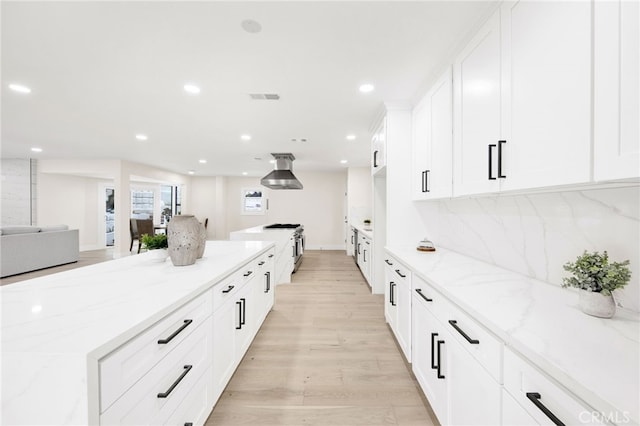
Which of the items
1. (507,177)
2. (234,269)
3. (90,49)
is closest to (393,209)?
(507,177)

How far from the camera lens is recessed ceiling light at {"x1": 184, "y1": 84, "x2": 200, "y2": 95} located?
2.57 m

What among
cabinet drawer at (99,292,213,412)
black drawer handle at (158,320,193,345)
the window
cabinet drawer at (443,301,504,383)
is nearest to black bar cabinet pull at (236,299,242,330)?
cabinet drawer at (99,292,213,412)

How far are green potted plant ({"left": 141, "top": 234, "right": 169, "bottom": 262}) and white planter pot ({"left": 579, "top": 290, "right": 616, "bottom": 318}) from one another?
2.19 m

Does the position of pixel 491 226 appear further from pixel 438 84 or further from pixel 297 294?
pixel 297 294

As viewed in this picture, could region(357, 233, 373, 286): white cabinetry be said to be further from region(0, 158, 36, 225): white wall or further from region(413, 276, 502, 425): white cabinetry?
region(0, 158, 36, 225): white wall

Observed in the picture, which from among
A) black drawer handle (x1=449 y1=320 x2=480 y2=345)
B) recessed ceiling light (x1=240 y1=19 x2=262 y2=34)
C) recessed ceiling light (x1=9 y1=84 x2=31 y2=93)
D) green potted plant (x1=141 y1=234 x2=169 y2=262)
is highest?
recessed ceiling light (x1=9 y1=84 x2=31 y2=93)

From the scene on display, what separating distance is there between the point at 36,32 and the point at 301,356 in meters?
3.09

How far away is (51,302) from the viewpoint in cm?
103

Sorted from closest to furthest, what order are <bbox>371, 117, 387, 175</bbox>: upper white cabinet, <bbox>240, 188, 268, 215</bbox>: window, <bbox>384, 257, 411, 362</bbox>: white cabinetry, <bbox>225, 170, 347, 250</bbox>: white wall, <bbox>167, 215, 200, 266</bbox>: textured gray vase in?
<bbox>167, 215, 200, 266</bbox>: textured gray vase
<bbox>384, 257, 411, 362</bbox>: white cabinetry
<bbox>371, 117, 387, 175</bbox>: upper white cabinet
<bbox>225, 170, 347, 250</bbox>: white wall
<bbox>240, 188, 268, 215</bbox>: window

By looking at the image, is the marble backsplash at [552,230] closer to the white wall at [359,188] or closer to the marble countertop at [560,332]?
the marble countertop at [560,332]

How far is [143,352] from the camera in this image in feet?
3.01

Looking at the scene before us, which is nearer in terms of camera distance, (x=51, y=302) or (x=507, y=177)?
(x=51, y=302)

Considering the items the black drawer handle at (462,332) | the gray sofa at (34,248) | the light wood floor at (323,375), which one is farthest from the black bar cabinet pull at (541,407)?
the gray sofa at (34,248)

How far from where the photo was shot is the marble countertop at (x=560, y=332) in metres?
0.60
